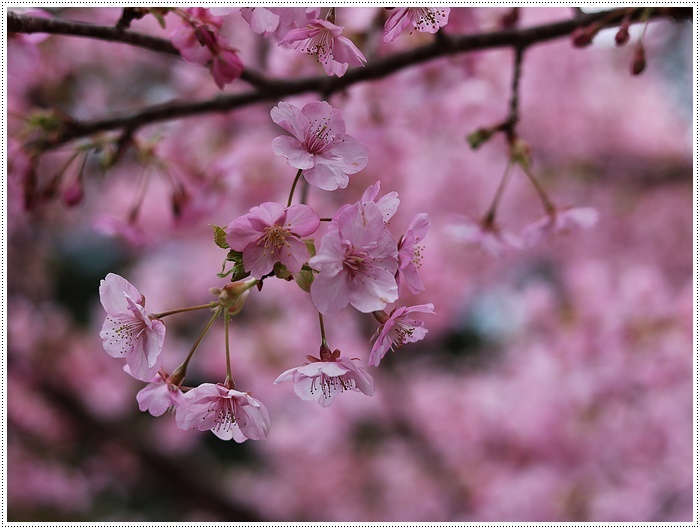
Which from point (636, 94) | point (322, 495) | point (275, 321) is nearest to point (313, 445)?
point (322, 495)

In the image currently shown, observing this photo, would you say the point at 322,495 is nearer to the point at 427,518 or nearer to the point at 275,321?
the point at 427,518

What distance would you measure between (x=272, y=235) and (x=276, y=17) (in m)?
0.28

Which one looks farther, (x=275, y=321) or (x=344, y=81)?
(x=275, y=321)

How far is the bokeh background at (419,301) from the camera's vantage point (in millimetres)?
2402

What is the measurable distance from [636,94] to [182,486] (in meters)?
4.43

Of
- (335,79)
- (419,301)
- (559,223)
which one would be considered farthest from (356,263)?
(419,301)

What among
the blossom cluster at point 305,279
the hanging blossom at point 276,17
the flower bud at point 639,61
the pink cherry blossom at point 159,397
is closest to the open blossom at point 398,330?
the blossom cluster at point 305,279

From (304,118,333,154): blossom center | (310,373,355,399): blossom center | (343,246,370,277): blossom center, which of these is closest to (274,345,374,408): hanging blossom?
(310,373,355,399): blossom center

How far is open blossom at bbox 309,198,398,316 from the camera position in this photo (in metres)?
0.66

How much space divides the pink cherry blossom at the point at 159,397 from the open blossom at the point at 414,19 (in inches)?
18.8

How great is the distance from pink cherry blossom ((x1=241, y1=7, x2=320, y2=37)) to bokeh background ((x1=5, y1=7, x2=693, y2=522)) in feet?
1.63

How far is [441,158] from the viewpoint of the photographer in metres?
3.99

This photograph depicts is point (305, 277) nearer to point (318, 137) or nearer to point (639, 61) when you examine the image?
point (318, 137)

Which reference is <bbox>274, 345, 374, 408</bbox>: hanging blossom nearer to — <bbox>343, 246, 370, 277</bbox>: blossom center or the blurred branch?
<bbox>343, 246, 370, 277</bbox>: blossom center
